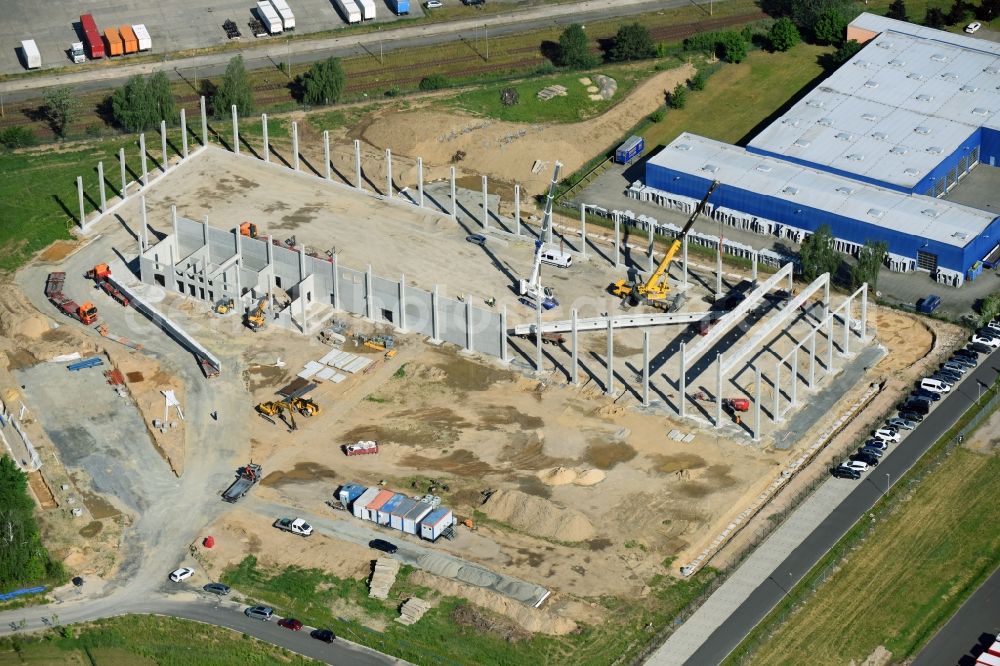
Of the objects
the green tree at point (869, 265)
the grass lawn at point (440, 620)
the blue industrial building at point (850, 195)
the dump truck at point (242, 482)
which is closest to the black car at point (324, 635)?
the grass lawn at point (440, 620)

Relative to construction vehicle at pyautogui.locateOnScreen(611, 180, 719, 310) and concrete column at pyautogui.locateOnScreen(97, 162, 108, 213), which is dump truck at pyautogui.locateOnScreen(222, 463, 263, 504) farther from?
concrete column at pyautogui.locateOnScreen(97, 162, 108, 213)

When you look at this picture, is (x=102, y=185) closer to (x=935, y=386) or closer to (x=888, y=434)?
(x=888, y=434)

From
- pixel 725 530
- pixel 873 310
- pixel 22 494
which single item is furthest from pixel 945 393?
pixel 22 494

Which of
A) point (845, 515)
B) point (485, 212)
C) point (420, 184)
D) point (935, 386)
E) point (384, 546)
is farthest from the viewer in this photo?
point (420, 184)

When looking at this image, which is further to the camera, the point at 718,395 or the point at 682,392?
the point at 682,392

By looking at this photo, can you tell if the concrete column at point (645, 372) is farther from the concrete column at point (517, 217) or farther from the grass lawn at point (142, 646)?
the grass lawn at point (142, 646)

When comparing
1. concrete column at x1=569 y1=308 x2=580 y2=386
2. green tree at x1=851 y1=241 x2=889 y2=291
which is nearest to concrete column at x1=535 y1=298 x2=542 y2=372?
concrete column at x1=569 y1=308 x2=580 y2=386

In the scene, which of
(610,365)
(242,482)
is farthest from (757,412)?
(242,482)
